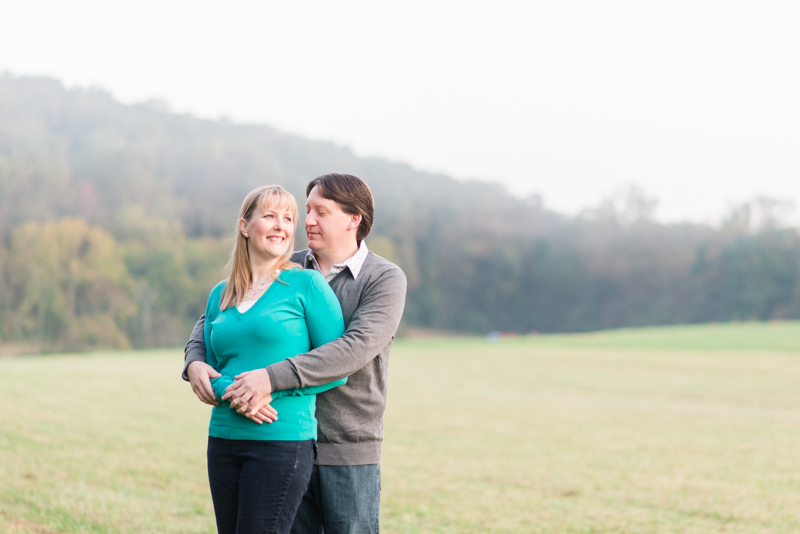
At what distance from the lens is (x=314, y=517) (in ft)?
9.33

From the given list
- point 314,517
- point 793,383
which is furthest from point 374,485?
point 793,383

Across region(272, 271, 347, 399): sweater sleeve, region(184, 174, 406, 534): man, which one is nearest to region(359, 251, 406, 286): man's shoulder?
region(184, 174, 406, 534): man

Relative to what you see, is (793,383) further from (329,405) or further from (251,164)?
(251,164)

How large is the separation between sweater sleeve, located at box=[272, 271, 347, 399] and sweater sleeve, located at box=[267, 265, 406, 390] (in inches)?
2.1

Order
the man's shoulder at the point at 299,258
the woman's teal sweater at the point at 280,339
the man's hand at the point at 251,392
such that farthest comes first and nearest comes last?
1. the man's shoulder at the point at 299,258
2. the woman's teal sweater at the point at 280,339
3. the man's hand at the point at 251,392

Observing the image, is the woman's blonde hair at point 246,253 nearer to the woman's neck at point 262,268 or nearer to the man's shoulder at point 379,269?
the woman's neck at point 262,268

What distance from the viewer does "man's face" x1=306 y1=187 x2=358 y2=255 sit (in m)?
2.77

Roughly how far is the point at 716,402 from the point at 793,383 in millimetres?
5110

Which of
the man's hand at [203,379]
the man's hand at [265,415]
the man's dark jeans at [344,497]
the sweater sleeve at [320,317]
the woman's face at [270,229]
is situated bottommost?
the man's dark jeans at [344,497]

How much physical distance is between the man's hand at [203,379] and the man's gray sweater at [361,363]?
0.33 feet

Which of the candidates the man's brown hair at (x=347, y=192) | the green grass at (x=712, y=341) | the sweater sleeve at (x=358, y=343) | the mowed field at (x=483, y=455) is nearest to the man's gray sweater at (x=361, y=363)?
the sweater sleeve at (x=358, y=343)

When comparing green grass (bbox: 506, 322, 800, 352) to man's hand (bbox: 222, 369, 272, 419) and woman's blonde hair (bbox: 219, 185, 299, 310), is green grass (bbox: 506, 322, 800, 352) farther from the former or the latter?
man's hand (bbox: 222, 369, 272, 419)

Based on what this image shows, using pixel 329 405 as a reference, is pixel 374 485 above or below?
below

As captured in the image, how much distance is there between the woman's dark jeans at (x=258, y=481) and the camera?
8.20ft
